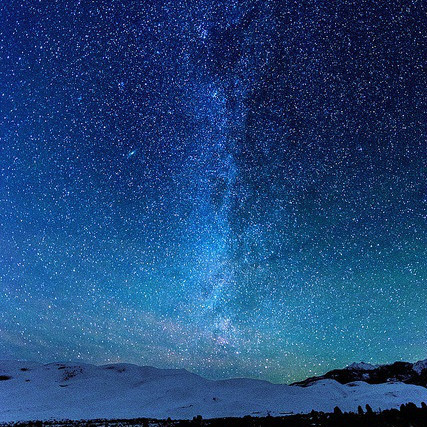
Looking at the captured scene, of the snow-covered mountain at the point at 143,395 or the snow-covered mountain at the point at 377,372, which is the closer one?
the snow-covered mountain at the point at 143,395

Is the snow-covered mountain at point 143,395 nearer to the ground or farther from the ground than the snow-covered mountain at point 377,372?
nearer to the ground

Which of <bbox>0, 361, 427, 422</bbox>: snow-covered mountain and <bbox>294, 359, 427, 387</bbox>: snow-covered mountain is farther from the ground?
<bbox>294, 359, 427, 387</bbox>: snow-covered mountain

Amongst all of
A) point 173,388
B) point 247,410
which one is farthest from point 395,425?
point 173,388

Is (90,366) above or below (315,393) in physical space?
above

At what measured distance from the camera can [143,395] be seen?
53.5 m

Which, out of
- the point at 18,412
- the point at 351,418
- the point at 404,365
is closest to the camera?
the point at 351,418

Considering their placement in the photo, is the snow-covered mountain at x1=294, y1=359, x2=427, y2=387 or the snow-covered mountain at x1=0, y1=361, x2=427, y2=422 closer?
the snow-covered mountain at x1=0, y1=361, x2=427, y2=422

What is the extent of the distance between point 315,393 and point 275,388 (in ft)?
27.2

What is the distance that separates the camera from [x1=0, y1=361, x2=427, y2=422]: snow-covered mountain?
39688 millimetres

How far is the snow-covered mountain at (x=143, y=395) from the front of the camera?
39.7 meters

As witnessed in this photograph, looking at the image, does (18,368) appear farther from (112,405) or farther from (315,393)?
(315,393)

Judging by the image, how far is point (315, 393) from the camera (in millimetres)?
60312

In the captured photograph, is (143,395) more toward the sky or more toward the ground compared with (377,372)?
more toward the ground

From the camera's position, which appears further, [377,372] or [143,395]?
[377,372]
